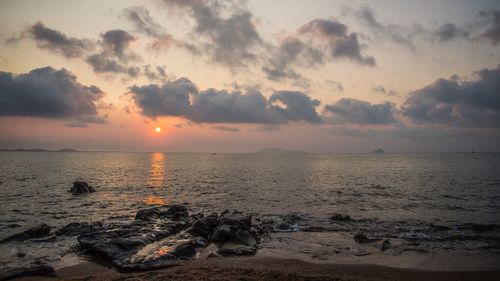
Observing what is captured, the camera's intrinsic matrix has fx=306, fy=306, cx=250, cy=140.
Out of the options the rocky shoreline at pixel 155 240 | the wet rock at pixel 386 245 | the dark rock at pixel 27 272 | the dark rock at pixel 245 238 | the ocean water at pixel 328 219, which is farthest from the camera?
the dark rock at pixel 245 238

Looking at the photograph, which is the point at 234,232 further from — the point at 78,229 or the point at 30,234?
the point at 30,234

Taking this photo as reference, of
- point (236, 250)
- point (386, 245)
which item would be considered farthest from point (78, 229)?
point (386, 245)

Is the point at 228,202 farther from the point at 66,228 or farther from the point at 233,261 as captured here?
the point at 233,261

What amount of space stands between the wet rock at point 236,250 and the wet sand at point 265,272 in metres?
1.19

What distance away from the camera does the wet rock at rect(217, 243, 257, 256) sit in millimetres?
18019

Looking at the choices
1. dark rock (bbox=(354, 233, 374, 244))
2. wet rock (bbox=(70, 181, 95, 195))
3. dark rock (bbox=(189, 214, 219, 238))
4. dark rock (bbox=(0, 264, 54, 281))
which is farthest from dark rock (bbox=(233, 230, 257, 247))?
wet rock (bbox=(70, 181, 95, 195))

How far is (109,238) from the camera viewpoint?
63.1 ft

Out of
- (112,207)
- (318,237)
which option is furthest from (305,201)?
(112,207)

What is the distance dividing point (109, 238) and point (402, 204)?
33950 millimetres

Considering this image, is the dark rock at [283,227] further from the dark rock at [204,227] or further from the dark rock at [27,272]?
the dark rock at [27,272]

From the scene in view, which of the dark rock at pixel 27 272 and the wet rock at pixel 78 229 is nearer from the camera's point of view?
the dark rock at pixel 27 272

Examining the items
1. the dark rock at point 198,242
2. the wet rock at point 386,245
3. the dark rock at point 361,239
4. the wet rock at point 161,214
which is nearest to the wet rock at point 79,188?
the wet rock at point 161,214

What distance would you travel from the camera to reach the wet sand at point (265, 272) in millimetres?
13641

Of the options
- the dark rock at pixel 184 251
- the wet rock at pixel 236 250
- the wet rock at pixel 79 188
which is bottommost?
the wet rock at pixel 79 188
